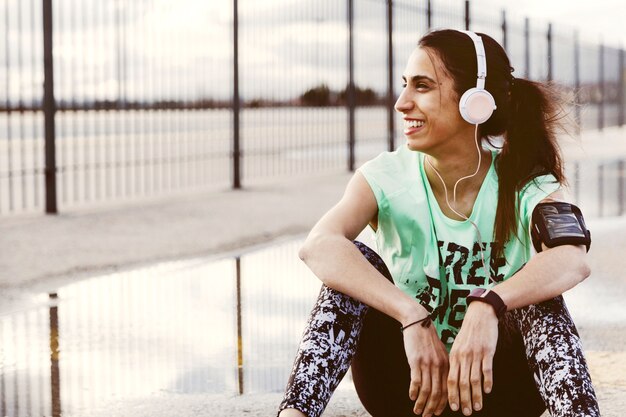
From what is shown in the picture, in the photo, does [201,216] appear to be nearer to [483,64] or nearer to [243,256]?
[243,256]

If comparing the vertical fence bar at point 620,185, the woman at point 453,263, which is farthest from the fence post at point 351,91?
the woman at point 453,263

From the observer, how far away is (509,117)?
3.26 metres

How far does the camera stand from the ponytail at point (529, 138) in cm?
318

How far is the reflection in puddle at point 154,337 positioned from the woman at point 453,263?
3.96 feet

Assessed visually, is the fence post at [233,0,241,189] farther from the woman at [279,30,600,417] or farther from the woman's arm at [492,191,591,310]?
the woman's arm at [492,191,591,310]

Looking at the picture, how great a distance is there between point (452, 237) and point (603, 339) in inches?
89.3

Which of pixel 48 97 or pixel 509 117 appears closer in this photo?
pixel 509 117

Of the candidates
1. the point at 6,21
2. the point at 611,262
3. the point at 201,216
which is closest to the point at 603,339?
the point at 611,262

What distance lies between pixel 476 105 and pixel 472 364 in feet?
2.44

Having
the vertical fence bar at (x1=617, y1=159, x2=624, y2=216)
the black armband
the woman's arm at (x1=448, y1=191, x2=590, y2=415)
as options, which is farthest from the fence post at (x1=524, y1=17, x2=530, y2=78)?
the woman's arm at (x1=448, y1=191, x2=590, y2=415)

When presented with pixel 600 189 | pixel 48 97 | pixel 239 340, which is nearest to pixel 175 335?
pixel 239 340

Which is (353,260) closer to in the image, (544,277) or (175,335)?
(544,277)

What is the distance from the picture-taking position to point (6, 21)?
964 cm

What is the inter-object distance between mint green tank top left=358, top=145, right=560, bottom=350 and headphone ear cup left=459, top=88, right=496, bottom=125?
0.26m
